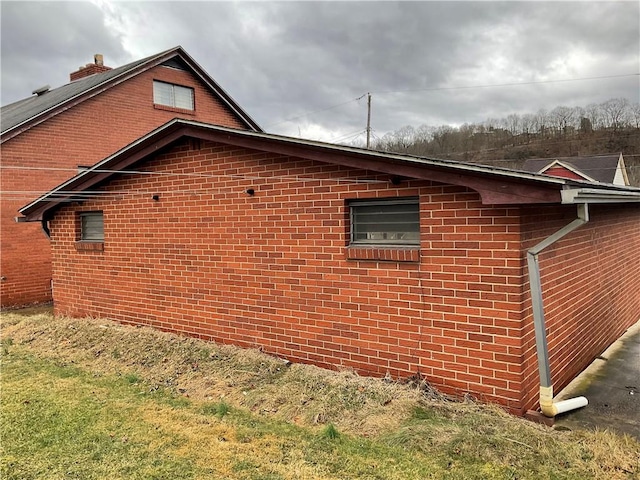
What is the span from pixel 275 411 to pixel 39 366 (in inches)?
156

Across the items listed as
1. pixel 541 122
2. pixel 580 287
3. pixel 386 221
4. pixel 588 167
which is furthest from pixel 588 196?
pixel 541 122

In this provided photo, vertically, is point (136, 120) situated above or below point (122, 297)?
above

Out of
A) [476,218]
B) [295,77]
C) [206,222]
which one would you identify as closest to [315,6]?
[206,222]

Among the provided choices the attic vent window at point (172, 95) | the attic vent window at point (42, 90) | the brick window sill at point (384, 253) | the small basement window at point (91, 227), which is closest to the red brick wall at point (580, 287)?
the brick window sill at point (384, 253)

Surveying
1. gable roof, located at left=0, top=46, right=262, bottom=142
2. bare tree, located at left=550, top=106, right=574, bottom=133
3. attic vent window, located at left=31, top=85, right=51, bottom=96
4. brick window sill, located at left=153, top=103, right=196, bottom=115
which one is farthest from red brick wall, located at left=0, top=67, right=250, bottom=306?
bare tree, located at left=550, top=106, right=574, bottom=133

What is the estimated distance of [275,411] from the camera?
4.67m

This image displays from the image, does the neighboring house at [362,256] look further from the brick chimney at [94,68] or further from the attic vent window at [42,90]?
the attic vent window at [42,90]

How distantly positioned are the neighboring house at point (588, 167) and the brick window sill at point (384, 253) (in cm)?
2886

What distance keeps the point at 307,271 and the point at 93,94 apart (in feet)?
34.8

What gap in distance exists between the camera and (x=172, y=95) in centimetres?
1561

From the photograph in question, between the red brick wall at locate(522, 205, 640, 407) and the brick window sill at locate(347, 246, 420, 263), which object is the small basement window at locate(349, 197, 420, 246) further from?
the red brick wall at locate(522, 205, 640, 407)

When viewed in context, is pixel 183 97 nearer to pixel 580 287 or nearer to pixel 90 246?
pixel 90 246

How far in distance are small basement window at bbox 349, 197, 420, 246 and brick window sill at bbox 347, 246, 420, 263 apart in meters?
0.11

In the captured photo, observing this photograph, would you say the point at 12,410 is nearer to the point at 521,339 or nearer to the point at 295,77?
the point at 521,339
